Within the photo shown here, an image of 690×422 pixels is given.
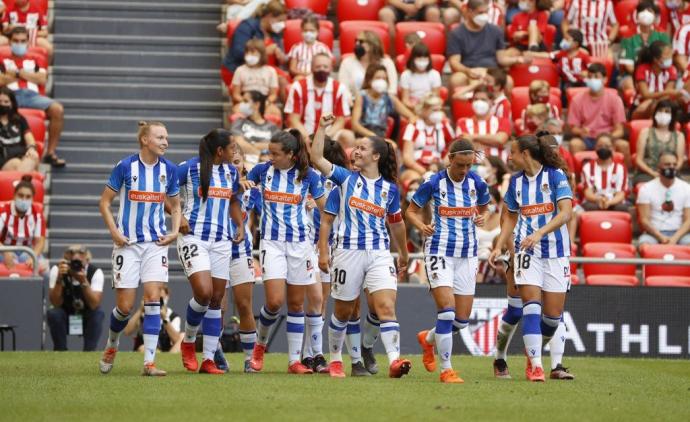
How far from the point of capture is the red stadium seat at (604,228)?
1925 centimetres

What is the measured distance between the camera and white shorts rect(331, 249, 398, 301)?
12.5m

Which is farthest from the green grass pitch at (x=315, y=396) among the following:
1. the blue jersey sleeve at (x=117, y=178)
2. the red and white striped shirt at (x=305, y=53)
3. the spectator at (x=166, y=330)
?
the red and white striped shirt at (x=305, y=53)

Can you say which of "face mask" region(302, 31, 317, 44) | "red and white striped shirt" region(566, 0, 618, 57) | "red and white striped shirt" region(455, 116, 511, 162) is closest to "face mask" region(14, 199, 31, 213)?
"face mask" region(302, 31, 317, 44)

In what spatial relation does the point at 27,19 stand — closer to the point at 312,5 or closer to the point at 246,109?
the point at 246,109

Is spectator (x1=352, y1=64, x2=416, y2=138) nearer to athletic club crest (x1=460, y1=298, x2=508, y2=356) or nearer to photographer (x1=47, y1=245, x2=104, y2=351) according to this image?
athletic club crest (x1=460, y1=298, x2=508, y2=356)

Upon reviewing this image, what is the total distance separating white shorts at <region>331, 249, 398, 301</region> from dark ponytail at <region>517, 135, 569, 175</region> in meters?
1.59

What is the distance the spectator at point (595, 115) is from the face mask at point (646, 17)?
160 cm

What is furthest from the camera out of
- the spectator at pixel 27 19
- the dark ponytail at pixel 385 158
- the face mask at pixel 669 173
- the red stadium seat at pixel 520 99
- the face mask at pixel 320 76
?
the red stadium seat at pixel 520 99

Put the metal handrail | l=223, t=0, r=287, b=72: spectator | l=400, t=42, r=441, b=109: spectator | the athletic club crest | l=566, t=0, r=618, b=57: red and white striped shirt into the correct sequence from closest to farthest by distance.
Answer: the metal handrail < the athletic club crest < l=400, t=42, r=441, b=109: spectator < l=223, t=0, r=287, b=72: spectator < l=566, t=0, r=618, b=57: red and white striped shirt

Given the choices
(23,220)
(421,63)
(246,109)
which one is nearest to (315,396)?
(23,220)

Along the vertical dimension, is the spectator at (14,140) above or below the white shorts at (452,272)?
above

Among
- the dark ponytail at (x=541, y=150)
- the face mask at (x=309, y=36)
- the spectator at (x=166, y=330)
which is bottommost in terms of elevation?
the spectator at (x=166, y=330)

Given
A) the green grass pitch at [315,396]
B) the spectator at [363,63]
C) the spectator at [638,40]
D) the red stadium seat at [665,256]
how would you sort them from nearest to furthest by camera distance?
the green grass pitch at [315,396], the red stadium seat at [665,256], the spectator at [363,63], the spectator at [638,40]

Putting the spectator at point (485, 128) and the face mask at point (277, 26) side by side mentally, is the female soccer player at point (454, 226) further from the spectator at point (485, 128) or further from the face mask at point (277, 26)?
the face mask at point (277, 26)
